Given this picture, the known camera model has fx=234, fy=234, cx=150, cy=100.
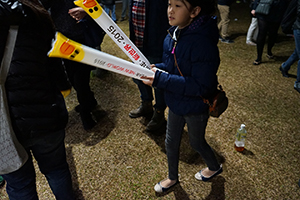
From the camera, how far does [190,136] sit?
1833mm

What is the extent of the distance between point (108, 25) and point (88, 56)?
1.53 feet

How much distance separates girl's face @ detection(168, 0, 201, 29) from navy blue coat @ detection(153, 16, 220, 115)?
0.05 metres

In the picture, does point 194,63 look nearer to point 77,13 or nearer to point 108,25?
point 108,25

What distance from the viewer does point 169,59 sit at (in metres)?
1.61

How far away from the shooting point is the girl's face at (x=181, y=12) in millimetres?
1374

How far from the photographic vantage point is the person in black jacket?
1.11 m

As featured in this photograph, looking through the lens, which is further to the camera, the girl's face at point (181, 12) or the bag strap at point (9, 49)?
the girl's face at point (181, 12)

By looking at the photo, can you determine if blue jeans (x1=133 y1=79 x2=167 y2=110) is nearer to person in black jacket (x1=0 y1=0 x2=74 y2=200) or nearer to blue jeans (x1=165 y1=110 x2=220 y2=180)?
blue jeans (x1=165 y1=110 x2=220 y2=180)

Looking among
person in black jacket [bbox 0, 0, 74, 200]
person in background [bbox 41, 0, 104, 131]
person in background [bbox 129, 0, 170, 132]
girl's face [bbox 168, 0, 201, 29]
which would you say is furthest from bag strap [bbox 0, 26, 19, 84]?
person in background [bbox 129, 0, 170, 132]

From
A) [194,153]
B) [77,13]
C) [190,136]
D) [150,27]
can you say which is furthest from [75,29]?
[194,153]

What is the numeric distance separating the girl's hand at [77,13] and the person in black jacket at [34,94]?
85 cm

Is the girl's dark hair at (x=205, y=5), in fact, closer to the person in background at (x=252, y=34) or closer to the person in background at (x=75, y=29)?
the person in background at (x=75, y=29)

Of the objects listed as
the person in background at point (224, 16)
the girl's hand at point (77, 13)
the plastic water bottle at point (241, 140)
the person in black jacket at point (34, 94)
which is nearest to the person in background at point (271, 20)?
the person in background at point (224, 16)

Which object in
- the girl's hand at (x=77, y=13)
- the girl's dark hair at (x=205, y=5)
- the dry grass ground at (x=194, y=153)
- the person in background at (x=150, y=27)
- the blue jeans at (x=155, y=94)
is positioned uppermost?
the girl's dark hair at (x=205, y=5)
